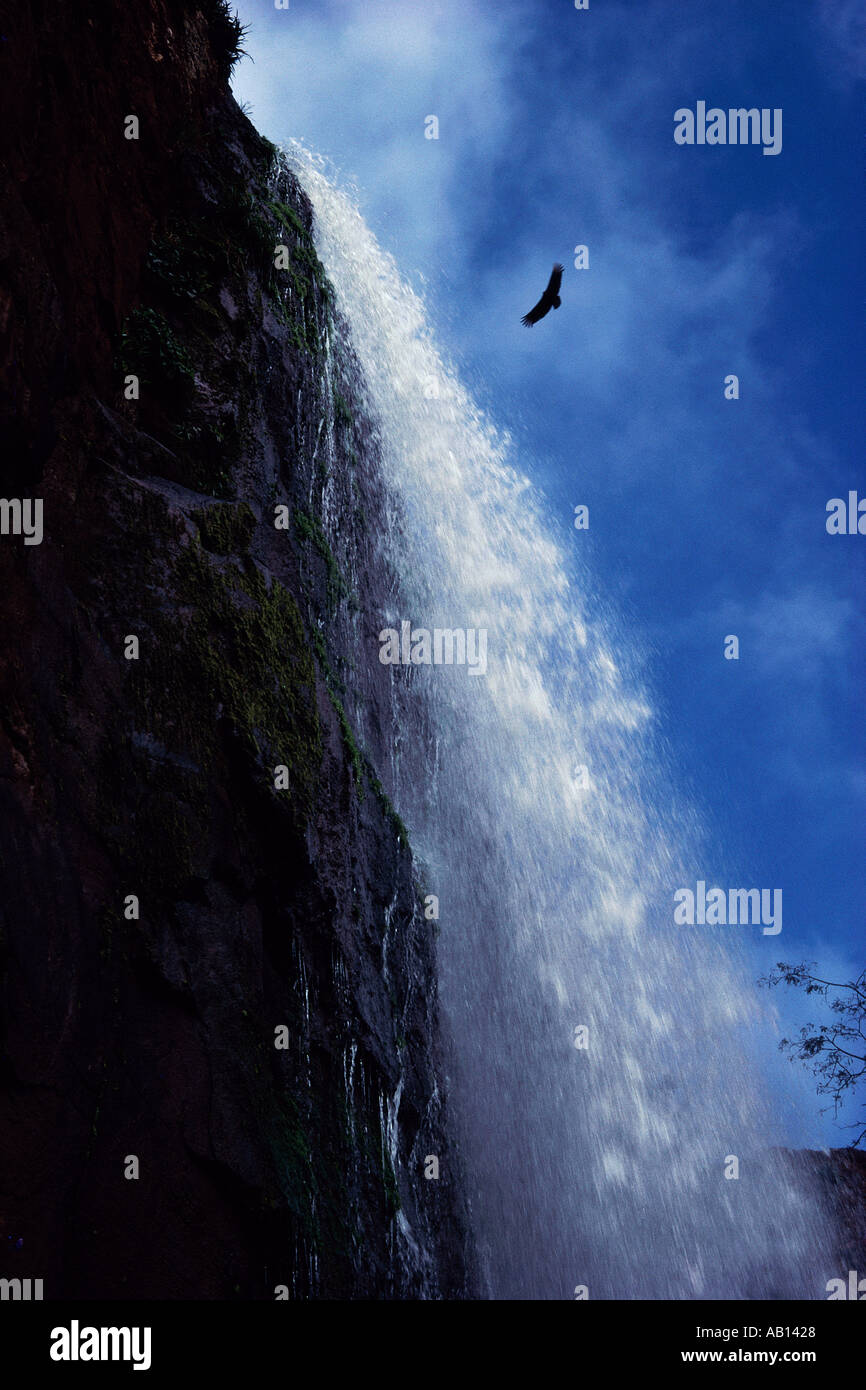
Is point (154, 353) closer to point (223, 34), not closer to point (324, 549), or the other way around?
point (324, 549)

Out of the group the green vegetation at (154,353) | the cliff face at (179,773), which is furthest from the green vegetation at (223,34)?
the green vegetation at (154,353)

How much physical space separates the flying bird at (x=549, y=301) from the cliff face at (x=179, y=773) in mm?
2979

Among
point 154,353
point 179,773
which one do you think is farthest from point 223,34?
point 179,773

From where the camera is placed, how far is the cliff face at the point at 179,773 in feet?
18.2

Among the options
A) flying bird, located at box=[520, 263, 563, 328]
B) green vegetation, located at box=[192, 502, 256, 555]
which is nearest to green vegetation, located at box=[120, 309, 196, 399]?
green vegetation, located at box=[192, 502, 256, 555]

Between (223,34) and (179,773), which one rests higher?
→ (223,34)

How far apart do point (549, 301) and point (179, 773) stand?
523 cm

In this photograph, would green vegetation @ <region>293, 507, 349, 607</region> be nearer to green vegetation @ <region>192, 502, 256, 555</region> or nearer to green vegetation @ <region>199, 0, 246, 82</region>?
green vegetation @ <region>192, 502, 256, 555</region>

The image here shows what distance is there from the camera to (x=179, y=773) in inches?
269

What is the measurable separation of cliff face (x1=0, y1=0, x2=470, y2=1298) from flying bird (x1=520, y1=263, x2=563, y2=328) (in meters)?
2.98
